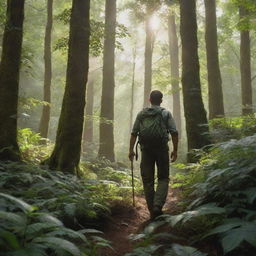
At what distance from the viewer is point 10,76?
7293 mm

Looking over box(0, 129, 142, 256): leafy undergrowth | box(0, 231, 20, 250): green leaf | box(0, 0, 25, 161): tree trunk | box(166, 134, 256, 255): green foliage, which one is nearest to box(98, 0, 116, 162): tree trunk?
box(0, 129, 142, 256): leafy undergrowth

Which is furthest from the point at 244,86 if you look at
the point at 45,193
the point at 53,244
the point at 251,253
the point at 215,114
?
the point at 53,244

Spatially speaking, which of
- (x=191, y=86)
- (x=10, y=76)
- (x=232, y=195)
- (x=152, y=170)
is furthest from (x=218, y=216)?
(x=191, y=86)

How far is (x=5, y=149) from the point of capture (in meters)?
7.07

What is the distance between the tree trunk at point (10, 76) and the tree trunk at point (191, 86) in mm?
4269

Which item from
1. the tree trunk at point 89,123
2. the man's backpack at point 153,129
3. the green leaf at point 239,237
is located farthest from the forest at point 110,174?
the tree trunk at point 89,123

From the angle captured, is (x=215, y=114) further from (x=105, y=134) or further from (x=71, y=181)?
(x=71, y=181)

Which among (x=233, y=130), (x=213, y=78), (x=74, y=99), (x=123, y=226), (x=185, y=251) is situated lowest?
(x=123, y=226)

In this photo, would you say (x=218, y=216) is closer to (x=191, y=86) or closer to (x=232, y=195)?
(x=232, y=195)

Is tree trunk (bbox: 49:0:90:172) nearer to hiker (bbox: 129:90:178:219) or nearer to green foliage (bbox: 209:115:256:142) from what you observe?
hiker (bbox: 129:90:178:219)

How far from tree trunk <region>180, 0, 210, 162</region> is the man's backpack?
2581 mm

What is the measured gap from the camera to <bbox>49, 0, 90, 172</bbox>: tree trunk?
25.1ft

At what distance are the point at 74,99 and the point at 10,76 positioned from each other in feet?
4.86

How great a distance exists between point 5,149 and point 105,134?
736cm
